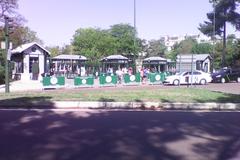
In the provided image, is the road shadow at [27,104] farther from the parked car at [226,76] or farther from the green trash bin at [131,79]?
the parked car at [226,76]

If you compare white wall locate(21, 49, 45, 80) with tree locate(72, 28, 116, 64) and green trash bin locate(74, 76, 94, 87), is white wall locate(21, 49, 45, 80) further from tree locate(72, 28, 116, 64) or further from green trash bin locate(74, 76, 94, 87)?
tree locate(72, 28, 116, 64)

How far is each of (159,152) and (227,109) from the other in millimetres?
9523

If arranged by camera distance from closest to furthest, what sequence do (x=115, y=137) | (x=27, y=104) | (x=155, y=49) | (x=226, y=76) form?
(x=115, y=137) < (x=27, y=104) < (x=226, y=76) < (x=155, y=49)

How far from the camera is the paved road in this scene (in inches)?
334

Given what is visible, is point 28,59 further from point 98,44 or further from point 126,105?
point 98,44

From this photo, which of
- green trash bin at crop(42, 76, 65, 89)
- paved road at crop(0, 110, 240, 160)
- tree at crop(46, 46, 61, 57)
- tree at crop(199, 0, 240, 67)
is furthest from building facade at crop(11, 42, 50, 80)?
tree at crop(46, 46, 61, 57)

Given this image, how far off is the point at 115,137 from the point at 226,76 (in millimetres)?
38880

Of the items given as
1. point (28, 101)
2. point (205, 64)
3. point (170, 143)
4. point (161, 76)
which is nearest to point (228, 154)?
point (170, 143)

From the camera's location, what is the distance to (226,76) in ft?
156

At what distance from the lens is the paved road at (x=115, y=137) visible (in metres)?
8.48

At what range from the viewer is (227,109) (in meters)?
17.7

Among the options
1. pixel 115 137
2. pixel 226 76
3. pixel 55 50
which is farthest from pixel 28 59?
pixel 55 50

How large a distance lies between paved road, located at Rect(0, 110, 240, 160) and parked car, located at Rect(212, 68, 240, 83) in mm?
33621

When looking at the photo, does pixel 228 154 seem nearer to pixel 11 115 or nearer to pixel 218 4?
pixel 11 115
